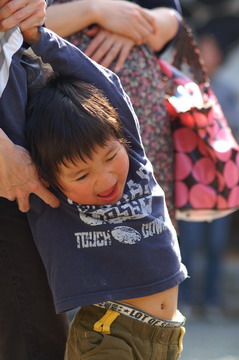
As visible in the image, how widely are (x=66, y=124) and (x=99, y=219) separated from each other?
29cm

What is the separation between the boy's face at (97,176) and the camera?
234 centimetres

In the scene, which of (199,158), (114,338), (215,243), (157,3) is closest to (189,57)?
(157,3)

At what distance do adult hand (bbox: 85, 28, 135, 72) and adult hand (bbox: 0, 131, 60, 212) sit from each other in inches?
21.2

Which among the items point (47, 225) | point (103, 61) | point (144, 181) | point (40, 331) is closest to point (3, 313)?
point (40, 331)

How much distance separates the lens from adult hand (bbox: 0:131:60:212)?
232 cm

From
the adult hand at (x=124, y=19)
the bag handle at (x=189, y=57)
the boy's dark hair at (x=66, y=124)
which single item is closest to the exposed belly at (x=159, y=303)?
the boy's dark hair at (x=66, y=124)

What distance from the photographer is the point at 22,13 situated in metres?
2.32

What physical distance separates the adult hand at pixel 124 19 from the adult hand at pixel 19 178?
63 cm

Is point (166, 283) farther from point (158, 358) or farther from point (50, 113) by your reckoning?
point (50, 113)

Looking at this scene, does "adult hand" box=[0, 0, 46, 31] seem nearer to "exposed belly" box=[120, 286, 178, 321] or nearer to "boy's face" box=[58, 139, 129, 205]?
"boy's face" box=[58, 139, 129, 205]

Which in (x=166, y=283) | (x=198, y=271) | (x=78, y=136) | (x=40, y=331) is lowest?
(x=198, y=271)

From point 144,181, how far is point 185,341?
3534 millimetres

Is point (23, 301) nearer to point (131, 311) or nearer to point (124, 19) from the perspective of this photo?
point (131, 311)

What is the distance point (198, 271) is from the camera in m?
6.96
